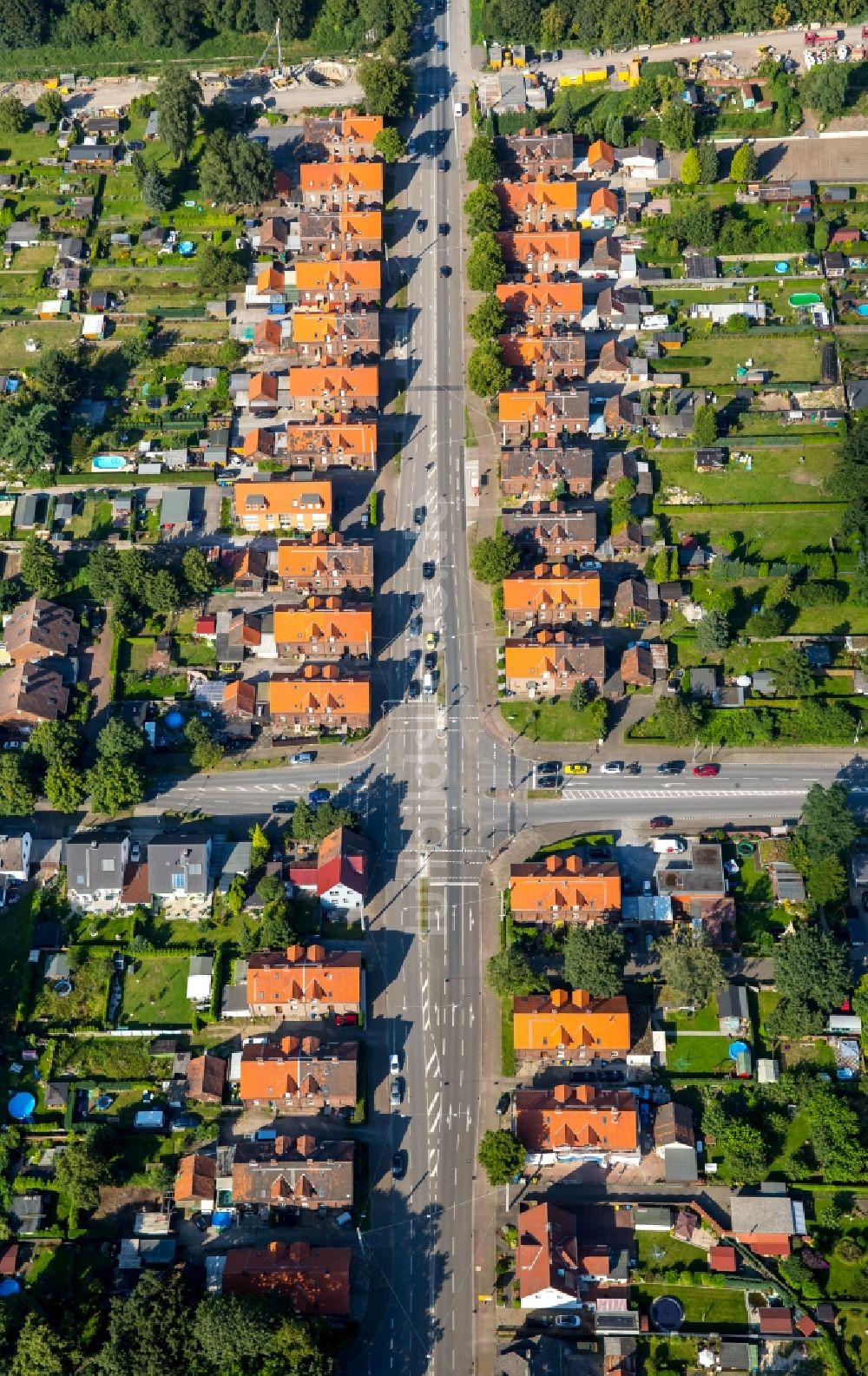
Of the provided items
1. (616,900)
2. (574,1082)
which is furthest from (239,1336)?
(616,900)

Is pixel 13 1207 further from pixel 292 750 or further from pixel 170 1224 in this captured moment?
pixel 292 750

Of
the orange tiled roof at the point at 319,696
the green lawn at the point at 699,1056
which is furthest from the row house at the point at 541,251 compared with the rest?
the green lawn at the point at 699,1056

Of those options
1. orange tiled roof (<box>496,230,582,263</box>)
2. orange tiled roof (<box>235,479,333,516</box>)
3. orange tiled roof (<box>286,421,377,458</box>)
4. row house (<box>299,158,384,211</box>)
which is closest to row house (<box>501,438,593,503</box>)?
orange tiled roof (<box>286,421,377,458</box>)

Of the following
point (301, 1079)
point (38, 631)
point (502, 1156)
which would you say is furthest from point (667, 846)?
point (38, 631)

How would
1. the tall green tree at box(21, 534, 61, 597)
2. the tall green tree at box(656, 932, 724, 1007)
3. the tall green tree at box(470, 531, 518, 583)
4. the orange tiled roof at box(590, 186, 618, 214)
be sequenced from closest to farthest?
the tall green tree at box(656, 932, 724, 1007)
the tall green tree at box(470, 531, 518, 583)
the tall green tree at box(21, 534, 61, 597)
the orange tiled roof at box(590, 186, 618, 214)

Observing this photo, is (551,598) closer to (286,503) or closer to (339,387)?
(286,503)

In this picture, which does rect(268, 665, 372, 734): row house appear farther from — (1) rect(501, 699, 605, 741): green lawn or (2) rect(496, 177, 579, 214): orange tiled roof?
(2) rect(496, 177, 579, 214): orange tiled roof

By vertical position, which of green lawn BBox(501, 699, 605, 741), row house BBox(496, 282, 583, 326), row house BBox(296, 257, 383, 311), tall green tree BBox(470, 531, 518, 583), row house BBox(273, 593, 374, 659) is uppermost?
row house BBox(296, 257, 383, 311)
